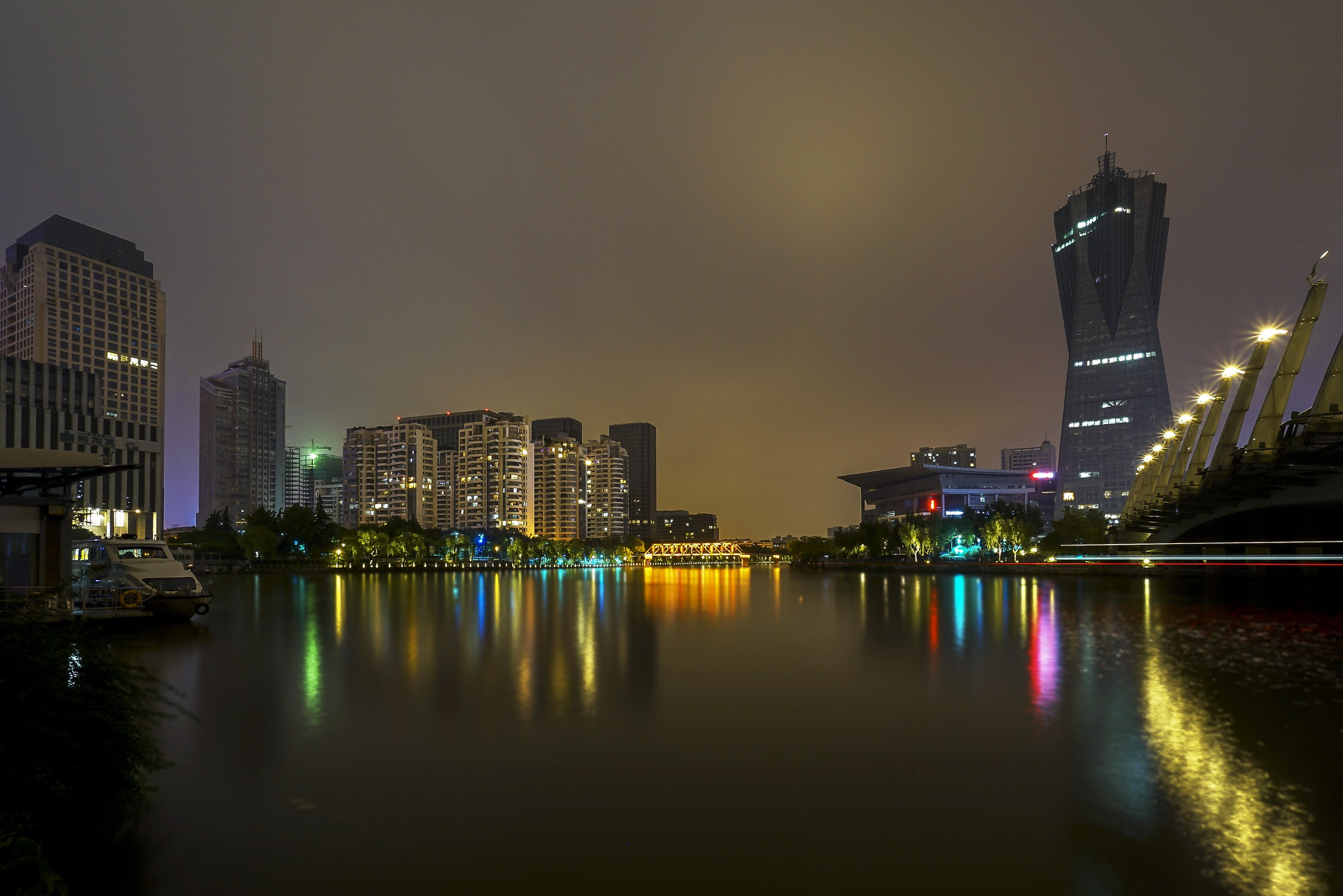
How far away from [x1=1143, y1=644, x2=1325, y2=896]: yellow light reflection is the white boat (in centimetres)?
2783

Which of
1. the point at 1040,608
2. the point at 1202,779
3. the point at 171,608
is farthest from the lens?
the point at 1040,608

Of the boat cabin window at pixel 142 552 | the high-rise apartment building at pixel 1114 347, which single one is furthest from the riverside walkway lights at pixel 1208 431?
the high-rise apartment building at pixel 1114 347

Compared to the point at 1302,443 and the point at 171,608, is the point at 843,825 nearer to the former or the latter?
the point at 171,608

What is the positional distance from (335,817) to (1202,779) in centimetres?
910

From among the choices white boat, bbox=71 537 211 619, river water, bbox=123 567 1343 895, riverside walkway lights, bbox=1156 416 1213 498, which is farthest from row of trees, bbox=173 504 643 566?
riverside walkway lights, bbox=1156 416 1213 498

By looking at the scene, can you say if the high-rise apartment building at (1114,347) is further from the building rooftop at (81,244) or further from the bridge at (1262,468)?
the building rooftop at (81,244)

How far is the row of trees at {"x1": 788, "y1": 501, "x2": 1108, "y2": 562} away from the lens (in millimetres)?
A: 91562

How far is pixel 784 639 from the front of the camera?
23.1m

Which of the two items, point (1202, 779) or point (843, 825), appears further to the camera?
point (1202, 779)

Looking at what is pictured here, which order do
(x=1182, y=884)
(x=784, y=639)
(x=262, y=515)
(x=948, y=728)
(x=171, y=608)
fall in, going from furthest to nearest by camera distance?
(x=262, y=515), (x=171, y=608), (x=784, y=639), (x=948, y=728), (x=1182, y=884)

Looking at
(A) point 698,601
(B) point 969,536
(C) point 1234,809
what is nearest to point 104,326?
(A) point 698,601

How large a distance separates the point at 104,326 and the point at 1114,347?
22469 centimetres

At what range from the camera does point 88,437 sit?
344 feet

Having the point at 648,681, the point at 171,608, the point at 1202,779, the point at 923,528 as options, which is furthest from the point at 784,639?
the point at 923,528
